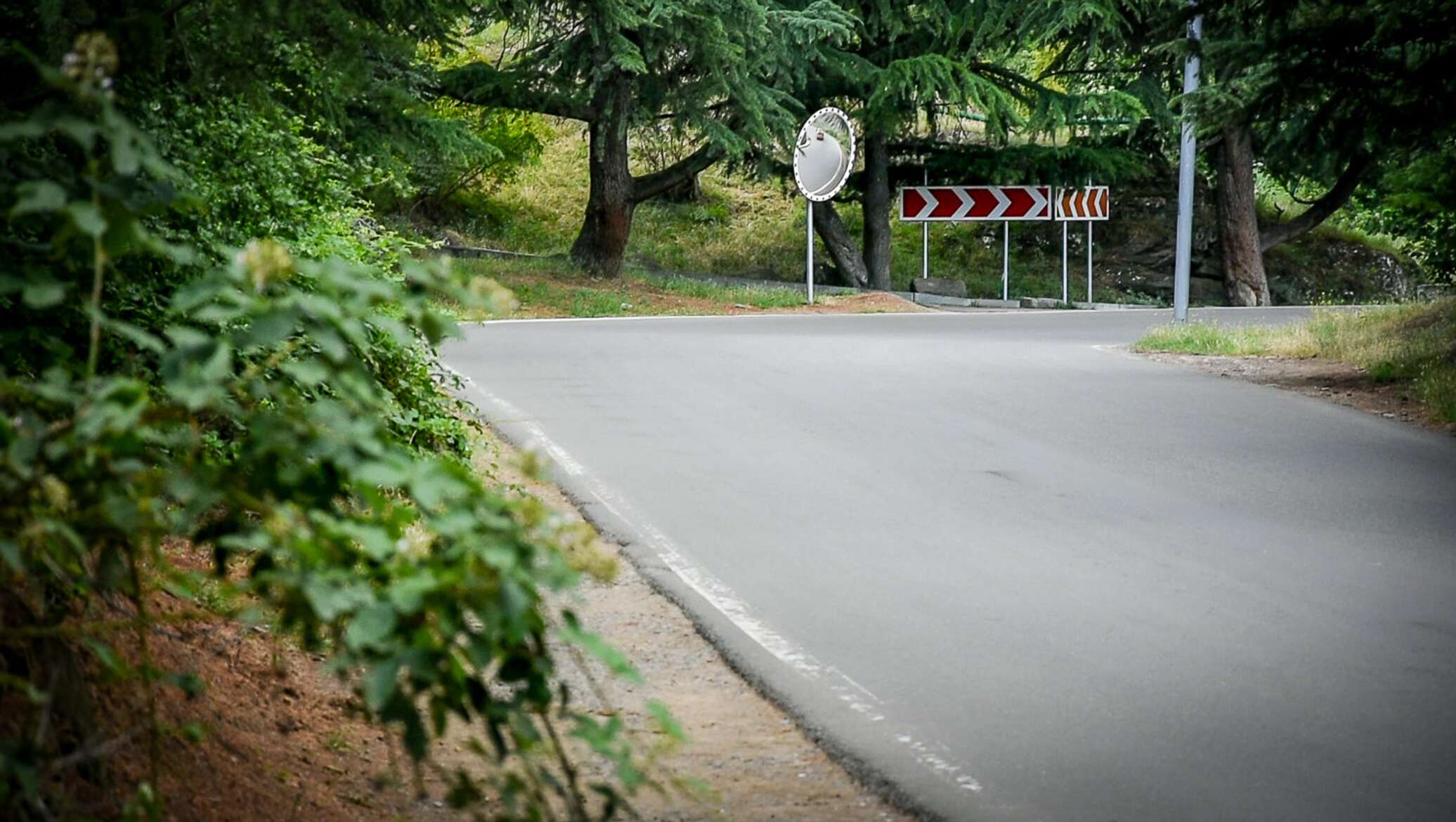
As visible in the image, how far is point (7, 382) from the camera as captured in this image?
2.77 meters

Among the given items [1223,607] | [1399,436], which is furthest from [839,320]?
[1223,607]

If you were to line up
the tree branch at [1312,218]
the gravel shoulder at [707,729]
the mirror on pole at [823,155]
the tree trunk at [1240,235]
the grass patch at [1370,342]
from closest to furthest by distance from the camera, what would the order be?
1. the gravel shoulder at [707,729]
2. the grass patch at [1370,342]
3. the mirror on pole at [823,155]
4. the tree trunk at [1240,235]
5. the tree branch at [1312,218]

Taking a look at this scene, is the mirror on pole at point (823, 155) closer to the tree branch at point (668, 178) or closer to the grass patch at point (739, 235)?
the tree branch at point (668, 178)

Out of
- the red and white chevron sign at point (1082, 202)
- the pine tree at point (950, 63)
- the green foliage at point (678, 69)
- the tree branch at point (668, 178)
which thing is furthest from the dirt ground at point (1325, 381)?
the red and white chevron sign at point (1082, 202)

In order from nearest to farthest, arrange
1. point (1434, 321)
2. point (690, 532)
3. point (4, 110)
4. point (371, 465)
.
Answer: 1. point (371, 465)
2. point (4, 110)
3. point (690, 532)
4. point (1434, 321)

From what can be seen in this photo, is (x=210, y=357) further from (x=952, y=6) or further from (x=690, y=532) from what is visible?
(x=952, y=6)

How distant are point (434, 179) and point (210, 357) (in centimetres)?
4093

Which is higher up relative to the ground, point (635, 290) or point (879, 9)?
point (879, 9)

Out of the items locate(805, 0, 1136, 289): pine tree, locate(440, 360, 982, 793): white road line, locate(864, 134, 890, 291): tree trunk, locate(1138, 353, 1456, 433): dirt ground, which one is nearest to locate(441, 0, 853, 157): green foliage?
locate(805, 0, 1136, 289): pine tree

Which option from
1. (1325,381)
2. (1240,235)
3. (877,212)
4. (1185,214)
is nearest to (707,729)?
(1325,381)

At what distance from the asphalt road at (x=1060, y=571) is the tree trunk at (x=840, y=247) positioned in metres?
21.0

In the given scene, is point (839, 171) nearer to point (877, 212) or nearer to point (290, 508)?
point (877, 212)

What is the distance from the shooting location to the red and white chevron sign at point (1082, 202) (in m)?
37.7

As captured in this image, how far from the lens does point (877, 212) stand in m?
38.8
